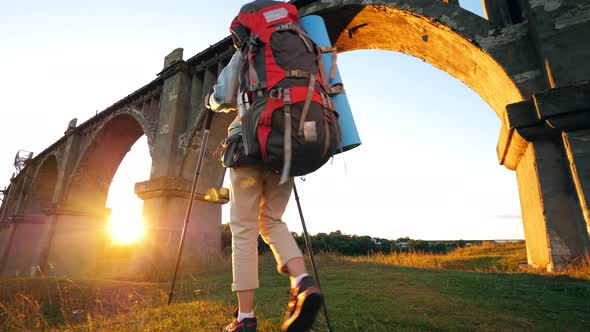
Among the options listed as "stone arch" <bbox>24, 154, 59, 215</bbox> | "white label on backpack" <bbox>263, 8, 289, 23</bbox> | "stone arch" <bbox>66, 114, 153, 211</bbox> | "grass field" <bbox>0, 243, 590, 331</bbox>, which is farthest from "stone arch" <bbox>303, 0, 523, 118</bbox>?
"stone arch" <bbox>24, 154, 59, 215</bbox>

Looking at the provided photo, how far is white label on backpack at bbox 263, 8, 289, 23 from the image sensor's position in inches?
67.5

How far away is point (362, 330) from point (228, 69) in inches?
71.6

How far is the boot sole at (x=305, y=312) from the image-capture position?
53.9 inches

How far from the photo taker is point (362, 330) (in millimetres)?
1780

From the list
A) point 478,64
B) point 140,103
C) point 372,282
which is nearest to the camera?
point 372,282

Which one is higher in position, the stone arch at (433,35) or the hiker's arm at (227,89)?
the stone arch at (433,35)

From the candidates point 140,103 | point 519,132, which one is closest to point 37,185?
point 140,103

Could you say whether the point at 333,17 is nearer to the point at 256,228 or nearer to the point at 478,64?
the point at 478,64

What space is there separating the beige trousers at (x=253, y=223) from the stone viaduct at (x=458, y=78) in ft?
4.88

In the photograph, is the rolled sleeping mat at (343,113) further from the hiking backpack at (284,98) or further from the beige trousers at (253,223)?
the beige trousers at (253,223)

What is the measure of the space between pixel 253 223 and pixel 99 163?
1386 cm

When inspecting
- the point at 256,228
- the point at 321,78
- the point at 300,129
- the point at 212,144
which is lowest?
the point at 256,228

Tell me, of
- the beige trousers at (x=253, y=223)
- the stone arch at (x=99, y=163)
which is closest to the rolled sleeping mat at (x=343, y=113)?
the beige trousers at (x=253, y=223)

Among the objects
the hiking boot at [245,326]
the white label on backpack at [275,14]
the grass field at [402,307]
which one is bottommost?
the grass field at [402,307]
